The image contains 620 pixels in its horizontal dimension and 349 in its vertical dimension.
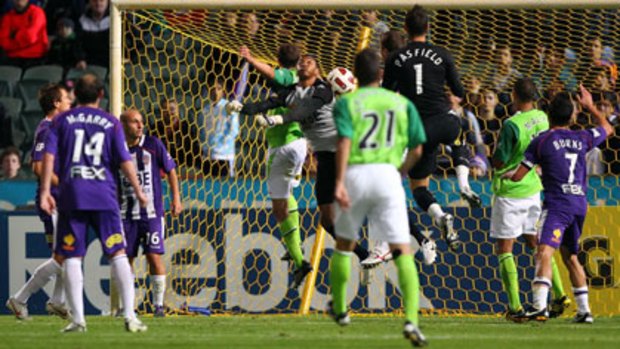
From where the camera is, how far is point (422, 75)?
12672mm

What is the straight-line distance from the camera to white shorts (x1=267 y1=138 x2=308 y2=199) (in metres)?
14.1

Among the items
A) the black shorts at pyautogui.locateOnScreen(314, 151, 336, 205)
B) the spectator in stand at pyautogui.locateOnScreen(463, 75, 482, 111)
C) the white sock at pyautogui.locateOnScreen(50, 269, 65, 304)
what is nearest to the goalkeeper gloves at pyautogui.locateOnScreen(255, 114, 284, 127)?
the black shorts at pyautogui.locateOnScreen(314, 151, 336, 205)

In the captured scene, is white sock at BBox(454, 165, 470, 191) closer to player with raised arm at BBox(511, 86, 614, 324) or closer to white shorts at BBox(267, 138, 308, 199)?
player with raised arm at BBox(511, 86, 614, 324)

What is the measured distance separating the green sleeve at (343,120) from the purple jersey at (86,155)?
191 centimetres

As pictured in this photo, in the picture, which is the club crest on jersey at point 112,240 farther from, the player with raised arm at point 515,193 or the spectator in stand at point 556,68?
the spectator in stand at point 556,68

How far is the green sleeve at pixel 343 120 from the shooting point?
955 cm

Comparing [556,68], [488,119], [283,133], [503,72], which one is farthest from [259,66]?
[556,68]

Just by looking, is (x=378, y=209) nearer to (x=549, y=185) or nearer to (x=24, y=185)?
(x=549, y=185)

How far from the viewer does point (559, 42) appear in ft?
52.8

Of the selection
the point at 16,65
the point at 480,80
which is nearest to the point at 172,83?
the point at 480,80

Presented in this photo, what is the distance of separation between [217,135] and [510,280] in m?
4.69

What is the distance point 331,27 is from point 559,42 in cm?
251

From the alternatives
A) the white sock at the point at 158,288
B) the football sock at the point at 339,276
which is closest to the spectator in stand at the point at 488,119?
the white sock at the point at 158,288

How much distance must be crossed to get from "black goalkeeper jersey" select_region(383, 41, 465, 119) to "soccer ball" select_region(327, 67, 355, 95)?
0.87 metres
